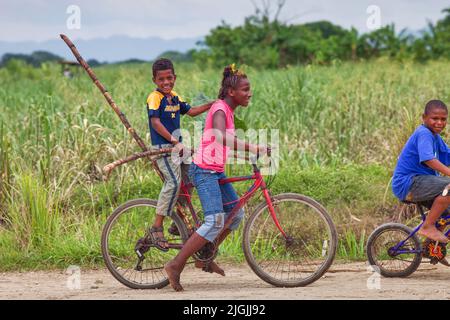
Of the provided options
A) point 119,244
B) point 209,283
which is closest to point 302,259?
point 209,283

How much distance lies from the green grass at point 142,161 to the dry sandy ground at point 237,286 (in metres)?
0.44

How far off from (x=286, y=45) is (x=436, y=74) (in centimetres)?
1532

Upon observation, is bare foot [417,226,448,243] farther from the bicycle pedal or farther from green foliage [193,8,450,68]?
green foliage [193,8,450,68]

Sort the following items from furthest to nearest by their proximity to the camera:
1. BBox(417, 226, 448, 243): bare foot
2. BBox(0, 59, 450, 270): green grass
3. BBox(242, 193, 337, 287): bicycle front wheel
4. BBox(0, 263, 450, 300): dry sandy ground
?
BBox(0, 59, 450, 270): green grass < BBox(417, 226, 448, 243): bare foot < BBox(242, 193, 337, 287): bicycle front wheel < BBox(0, 263, 450, 300): dry sandy ground

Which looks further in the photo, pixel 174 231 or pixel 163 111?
pixel 174 231

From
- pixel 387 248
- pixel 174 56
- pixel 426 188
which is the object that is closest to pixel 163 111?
pixel 426 188

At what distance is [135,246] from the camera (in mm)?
6590

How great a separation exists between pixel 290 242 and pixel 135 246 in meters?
1.25

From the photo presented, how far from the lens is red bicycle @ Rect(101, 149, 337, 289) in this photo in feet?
20.3

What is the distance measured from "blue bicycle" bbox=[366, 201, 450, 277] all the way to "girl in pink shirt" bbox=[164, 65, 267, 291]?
1405 mm

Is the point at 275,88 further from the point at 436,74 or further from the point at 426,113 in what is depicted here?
the point at 426,113

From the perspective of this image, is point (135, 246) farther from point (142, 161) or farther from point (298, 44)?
point (298, 44)


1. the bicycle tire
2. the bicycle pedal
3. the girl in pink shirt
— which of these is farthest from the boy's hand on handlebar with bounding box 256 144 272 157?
the bicycle tire
